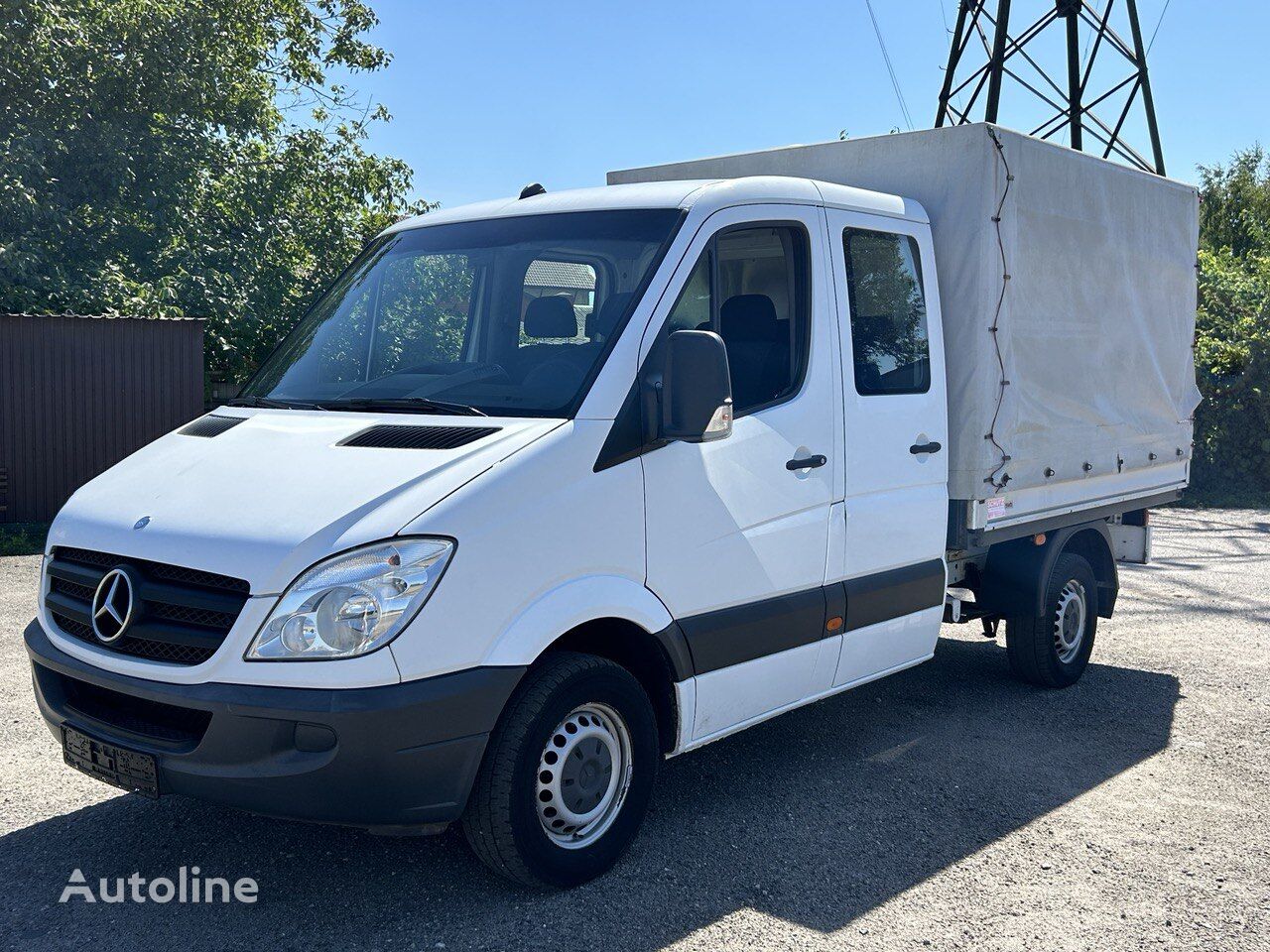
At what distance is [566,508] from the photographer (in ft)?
12.5

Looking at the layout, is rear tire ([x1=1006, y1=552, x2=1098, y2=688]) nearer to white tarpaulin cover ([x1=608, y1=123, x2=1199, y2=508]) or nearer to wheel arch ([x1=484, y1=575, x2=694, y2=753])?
white tarpaulin cover ([x1=608, y1=123, x2=1199, y2=508])

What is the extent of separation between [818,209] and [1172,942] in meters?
2.94

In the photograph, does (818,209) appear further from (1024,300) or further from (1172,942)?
(1172,942)

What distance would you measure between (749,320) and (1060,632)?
126 inches

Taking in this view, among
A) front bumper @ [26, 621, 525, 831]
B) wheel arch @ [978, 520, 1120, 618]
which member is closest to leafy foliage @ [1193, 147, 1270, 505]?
wheel arch @ [978, 520, 1120, 618]

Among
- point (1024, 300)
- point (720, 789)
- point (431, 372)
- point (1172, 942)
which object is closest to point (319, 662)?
point (431, 372)

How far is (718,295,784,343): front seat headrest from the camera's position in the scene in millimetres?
4512

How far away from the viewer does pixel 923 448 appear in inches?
212

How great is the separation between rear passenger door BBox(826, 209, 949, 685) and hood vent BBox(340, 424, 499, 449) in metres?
1.73

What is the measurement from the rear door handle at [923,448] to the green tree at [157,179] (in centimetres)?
1106

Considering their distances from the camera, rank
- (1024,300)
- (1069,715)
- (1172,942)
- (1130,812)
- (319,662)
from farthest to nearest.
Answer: (1069,715) < (1024,300) < (1130,812) < (1172,942) < (319,662)

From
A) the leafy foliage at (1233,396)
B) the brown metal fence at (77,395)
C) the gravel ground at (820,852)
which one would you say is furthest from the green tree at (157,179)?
the leafy foliage at (1233,396)

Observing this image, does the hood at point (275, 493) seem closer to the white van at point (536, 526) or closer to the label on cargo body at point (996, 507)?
the white van at point (536, 526)
